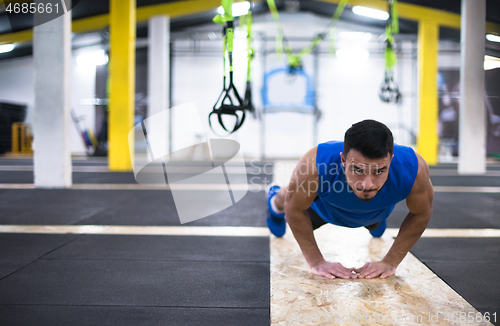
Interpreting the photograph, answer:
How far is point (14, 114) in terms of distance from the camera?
1254 centimetres

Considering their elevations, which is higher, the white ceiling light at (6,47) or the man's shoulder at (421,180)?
the white ceiling light at (6,47)

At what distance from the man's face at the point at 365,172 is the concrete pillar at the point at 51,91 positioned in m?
4.69

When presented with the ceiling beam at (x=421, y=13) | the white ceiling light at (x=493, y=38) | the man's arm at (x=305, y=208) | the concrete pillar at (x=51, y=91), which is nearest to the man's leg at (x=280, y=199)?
the man's arm at (x=305, y=208)

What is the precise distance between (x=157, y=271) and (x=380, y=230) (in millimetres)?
1465

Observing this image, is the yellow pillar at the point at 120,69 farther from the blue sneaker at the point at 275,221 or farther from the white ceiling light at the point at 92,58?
the white ceiling light at the point at 92,58

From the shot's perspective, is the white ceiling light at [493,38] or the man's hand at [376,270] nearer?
the man's hand at [376,270]

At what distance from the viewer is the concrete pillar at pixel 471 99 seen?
6.64 meters

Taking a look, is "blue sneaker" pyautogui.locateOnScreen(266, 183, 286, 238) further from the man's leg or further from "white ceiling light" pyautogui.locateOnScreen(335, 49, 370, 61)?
"white ceiling light" pyautogui.locateOnScreen(335, 49, 370, 61)

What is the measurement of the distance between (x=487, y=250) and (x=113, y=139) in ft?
22.2

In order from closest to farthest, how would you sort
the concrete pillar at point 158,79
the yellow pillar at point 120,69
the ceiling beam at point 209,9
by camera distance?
the yellow pillar at point 120,69 < the ceiling beam at point 209,9 < the concrete pillar at point 158,79

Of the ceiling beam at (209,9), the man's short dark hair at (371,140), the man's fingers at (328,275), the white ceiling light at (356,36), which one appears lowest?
the man's fingers at (328,275)

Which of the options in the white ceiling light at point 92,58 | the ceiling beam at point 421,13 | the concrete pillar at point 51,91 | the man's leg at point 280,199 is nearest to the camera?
the man's leg at point 280,199

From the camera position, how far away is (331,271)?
175 centimetres

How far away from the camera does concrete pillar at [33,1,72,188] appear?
4949 mm
